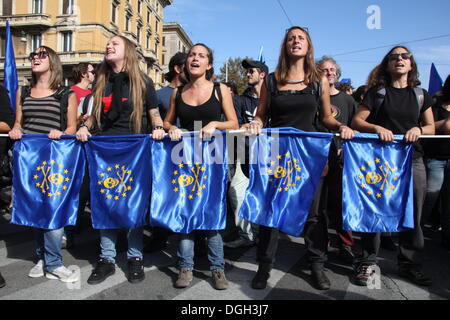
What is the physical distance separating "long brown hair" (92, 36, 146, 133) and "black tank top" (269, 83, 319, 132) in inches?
49.3

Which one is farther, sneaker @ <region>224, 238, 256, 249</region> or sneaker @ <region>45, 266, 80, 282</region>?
sneaker @ <region>224, 238, 256, 249</region>

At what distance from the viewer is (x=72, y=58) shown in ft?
113

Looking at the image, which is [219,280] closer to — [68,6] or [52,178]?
[52,178]

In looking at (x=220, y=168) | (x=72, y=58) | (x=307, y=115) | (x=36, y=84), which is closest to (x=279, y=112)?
(x=307, y=115)

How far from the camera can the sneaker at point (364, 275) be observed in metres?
3.09

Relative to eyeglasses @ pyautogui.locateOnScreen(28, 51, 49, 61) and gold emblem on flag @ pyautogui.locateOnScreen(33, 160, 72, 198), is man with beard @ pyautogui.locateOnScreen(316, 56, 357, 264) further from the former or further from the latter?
eyeglasses @ pyautogui.locateOnScreen(28, 51, 49, 61)

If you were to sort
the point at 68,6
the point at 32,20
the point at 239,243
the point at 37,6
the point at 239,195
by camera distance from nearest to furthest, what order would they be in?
the point at 239,195 < the point at 239,243 < the point at 32,20 < the point at 68,6 < the point at 37,6

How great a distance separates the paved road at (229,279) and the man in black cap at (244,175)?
160 mm

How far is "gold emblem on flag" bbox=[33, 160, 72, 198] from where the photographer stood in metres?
3.43

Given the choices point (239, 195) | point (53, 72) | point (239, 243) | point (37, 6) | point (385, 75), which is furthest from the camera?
point (37, 6)

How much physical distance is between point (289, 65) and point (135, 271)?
2.29 meters

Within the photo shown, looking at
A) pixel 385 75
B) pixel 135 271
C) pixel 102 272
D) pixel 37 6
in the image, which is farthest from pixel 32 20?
pixel 385 75

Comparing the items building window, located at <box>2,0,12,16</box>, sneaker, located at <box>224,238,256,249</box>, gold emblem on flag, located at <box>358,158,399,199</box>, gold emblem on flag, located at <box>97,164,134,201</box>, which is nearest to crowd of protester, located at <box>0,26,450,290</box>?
gold emblem on flag, located at <box>358,158,399,199</box>

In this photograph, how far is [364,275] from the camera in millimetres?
3109
